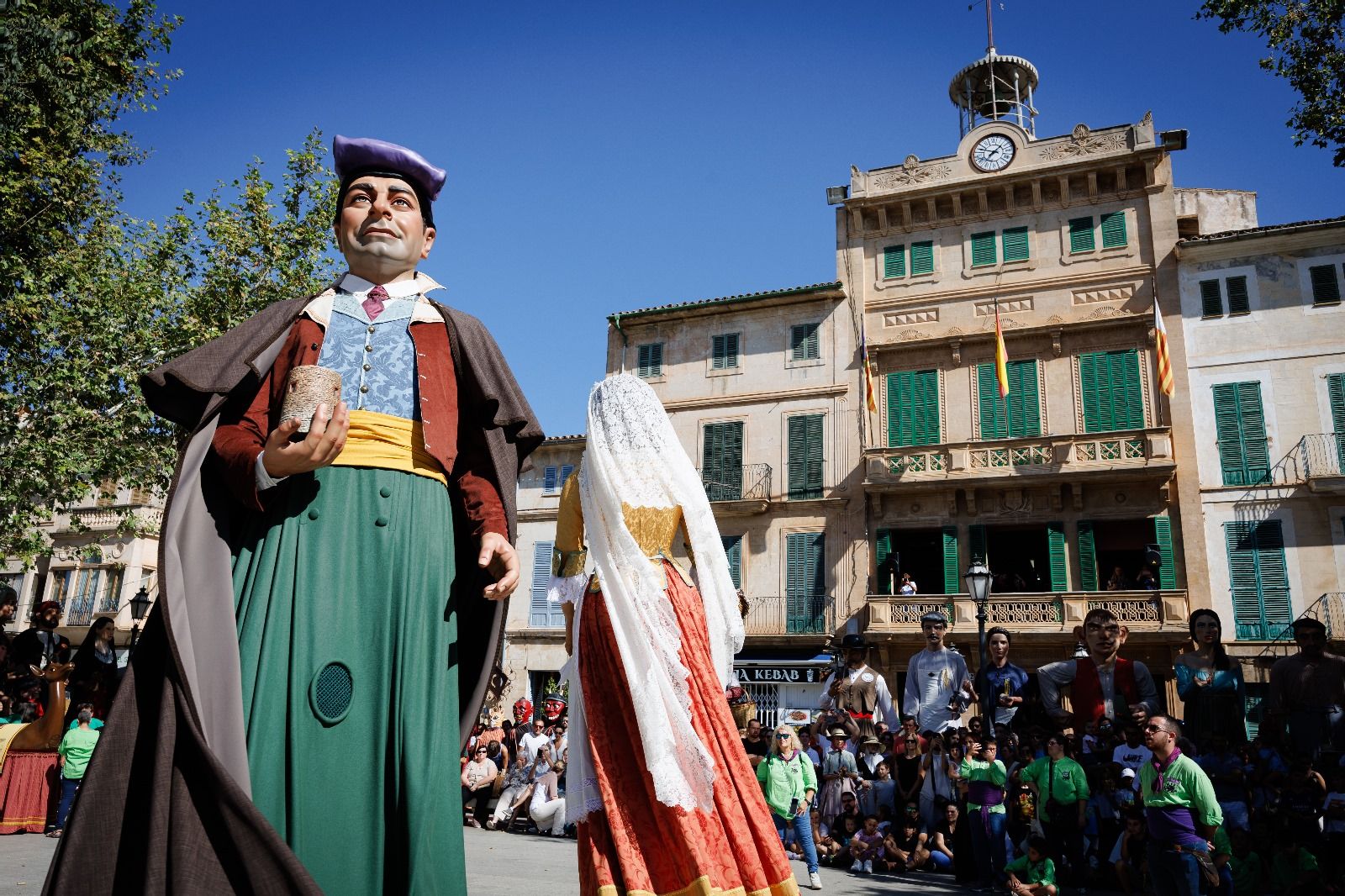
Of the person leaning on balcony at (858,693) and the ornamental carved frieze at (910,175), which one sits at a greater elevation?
the ornamental carved frieze at (910,175)

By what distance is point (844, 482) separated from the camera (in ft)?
88.5

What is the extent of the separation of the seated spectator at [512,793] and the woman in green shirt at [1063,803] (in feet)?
24.4

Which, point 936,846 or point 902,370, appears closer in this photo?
point 936,846

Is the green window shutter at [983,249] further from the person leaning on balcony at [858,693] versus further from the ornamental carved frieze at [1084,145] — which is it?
the person leaning on balcony at [858,693]

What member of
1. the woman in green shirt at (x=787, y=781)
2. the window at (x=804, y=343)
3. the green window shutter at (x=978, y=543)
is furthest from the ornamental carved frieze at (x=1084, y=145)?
the woman in green shirt at (x=787, y=781)

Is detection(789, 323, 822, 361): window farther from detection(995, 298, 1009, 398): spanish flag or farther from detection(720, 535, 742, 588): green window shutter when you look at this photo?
detection(720, 535, 742, 588): green window shutter

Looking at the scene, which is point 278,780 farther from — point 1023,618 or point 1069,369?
point 1069,369

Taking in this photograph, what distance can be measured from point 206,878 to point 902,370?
2627 cm

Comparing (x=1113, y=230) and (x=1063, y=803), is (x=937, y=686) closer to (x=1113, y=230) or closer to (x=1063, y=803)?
(x=1063, y=803)

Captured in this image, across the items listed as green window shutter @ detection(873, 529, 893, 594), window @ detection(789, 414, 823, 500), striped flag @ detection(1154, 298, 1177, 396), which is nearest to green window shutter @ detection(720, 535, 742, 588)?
window @ detection(789, 414, 823, 500)

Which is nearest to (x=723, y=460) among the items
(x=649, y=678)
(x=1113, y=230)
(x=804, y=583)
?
(x=804, y=583)

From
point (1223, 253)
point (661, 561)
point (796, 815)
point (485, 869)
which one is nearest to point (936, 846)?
point (796, 815)

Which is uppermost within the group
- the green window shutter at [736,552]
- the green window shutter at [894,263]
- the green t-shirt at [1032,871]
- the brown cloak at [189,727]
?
the green window shutter at [894,263]

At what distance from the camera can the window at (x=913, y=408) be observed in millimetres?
26438
